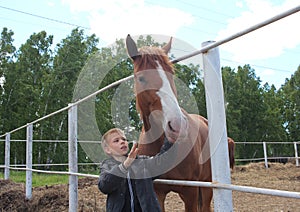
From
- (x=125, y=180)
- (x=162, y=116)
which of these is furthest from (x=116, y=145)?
(x=162, y=116)

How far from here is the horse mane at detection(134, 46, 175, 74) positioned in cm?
182

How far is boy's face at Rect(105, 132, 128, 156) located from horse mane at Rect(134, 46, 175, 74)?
0.42m

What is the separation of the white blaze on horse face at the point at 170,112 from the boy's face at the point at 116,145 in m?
0.30

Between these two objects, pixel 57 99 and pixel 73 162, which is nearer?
pixel 73 162

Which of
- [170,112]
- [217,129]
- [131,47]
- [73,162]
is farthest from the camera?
[73,162]

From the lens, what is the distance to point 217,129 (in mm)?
1447

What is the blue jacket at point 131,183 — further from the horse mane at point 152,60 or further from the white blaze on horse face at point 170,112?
the horse mane at point 152,60

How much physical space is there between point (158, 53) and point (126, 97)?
0.80 m

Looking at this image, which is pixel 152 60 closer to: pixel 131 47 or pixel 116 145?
pixel 131 47

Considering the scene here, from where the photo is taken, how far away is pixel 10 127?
54.6 feet

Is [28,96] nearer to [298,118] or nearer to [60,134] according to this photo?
[60,134]

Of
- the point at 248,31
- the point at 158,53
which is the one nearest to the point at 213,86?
the point at 248,31

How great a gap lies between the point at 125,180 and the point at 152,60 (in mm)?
699

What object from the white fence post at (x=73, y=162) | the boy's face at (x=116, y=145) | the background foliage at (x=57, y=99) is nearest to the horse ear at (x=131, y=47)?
the boy's face at (x=116, y=145)
